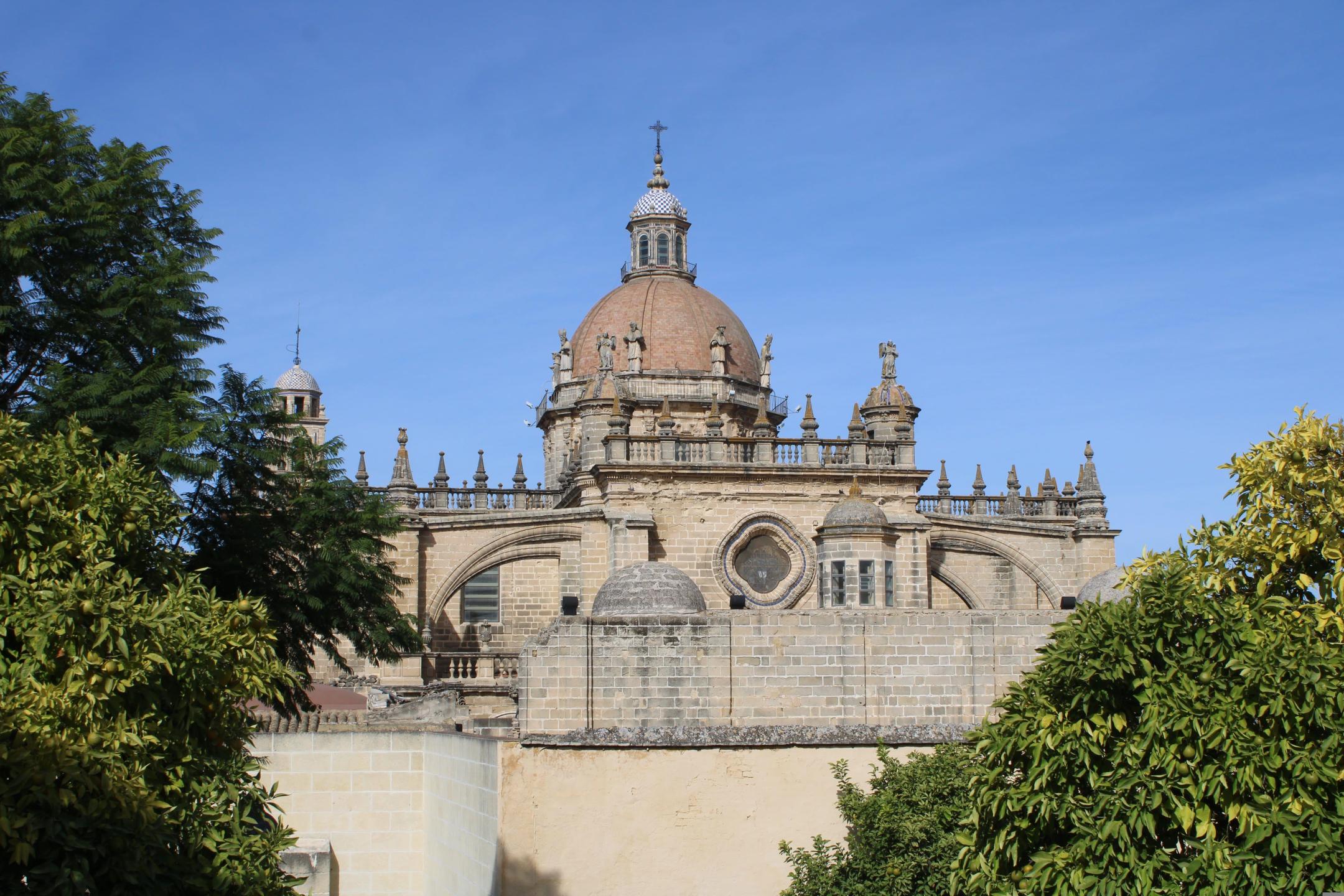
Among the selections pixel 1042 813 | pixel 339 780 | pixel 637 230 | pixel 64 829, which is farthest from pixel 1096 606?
pixel 637 230

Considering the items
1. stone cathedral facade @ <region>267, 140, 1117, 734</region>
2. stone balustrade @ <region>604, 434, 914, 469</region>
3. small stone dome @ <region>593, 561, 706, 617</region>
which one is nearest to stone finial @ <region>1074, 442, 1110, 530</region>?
stone cathedral facade @ <region>267, 140, 1117, 734</region>

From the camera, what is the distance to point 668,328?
44.1m

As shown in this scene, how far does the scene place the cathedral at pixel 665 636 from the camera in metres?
15.8

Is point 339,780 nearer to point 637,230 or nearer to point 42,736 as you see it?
point 42,736

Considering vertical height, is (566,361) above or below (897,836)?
above

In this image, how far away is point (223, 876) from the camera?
9.48 m

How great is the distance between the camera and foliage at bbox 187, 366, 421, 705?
63.9ft

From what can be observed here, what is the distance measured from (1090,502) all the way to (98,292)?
24.8 metres

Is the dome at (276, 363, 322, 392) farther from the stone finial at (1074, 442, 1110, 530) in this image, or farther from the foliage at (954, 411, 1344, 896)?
the foliage at (954, 411, 1344, 896)

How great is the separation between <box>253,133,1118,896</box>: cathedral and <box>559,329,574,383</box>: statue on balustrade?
0.30 ft

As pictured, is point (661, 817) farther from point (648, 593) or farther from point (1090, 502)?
point (1090, 502)

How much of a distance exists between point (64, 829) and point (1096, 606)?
695cm

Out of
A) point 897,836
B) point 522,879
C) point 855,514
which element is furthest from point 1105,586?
point 522,879

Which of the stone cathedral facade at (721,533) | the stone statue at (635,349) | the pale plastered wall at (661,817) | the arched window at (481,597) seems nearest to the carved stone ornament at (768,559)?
the stone cathedral facade at (721,533)
